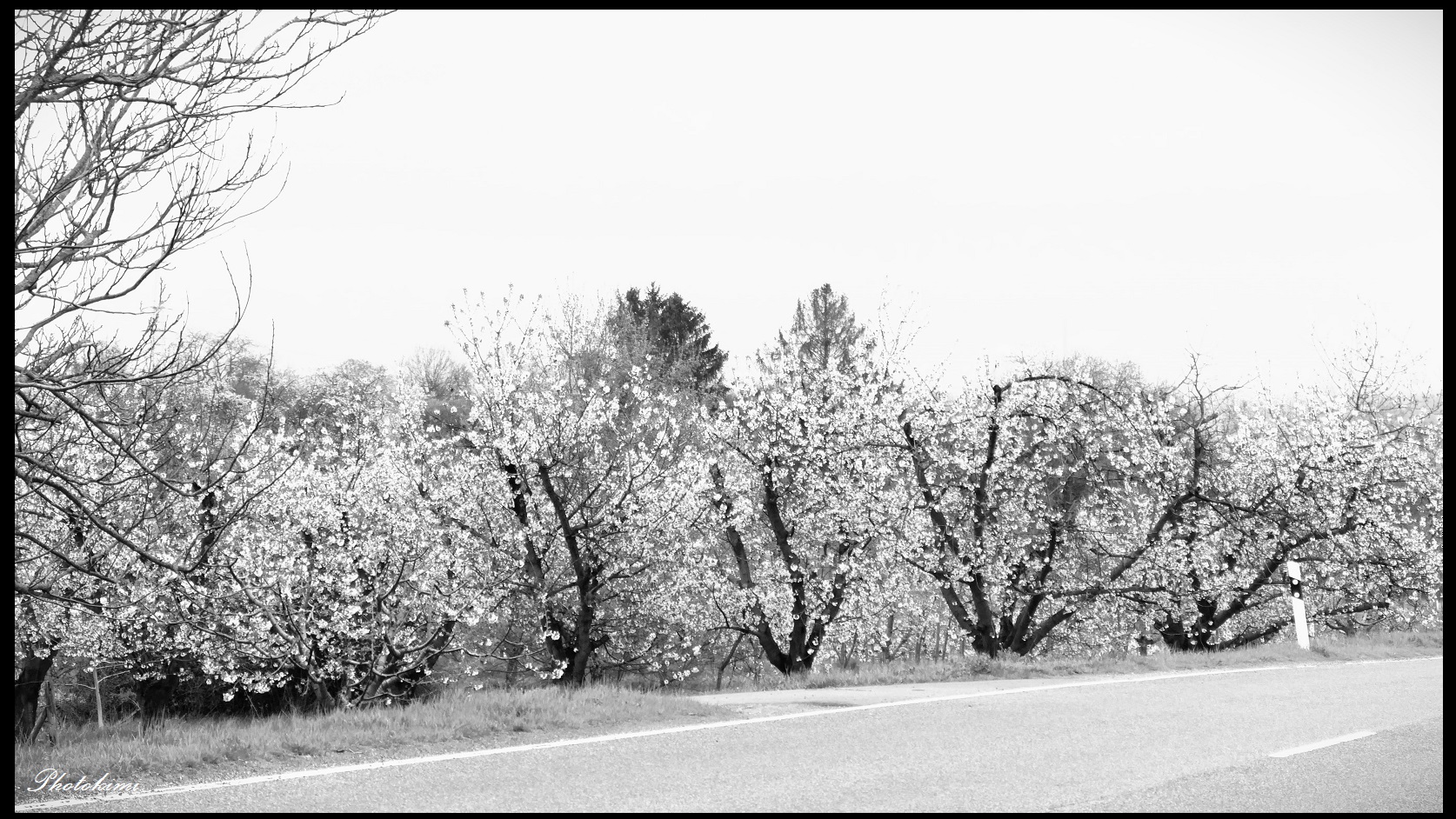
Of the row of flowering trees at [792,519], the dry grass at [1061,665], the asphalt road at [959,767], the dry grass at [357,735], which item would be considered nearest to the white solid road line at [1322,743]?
the asphalt road at [959,767]

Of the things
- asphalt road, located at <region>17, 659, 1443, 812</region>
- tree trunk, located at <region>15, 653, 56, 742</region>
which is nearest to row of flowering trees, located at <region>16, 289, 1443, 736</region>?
tree trunk, located at <region>15, 653, 56, 742</region>

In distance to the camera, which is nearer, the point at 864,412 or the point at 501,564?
the point at 501,564

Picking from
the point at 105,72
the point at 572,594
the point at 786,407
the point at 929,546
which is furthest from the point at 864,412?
the point at 105,72

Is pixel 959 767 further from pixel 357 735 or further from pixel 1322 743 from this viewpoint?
pixel 357 735

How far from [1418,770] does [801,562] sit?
1428 cm

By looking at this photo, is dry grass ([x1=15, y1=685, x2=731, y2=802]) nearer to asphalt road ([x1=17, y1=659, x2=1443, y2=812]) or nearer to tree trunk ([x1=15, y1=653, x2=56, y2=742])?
asphalt road ([x1=17, y1=659, x2=1443, y2=812])

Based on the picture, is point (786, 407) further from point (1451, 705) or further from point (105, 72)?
point (105, 72)

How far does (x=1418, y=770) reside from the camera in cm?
606

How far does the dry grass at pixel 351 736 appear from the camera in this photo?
19.5ft

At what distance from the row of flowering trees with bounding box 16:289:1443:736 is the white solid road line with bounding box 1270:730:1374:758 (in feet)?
35.9

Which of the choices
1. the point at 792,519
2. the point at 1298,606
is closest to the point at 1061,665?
the point at 1298,606

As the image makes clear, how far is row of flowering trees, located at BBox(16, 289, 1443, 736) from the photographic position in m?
16.5

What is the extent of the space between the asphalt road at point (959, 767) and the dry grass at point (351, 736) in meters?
0.58

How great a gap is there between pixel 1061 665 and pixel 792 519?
8106 mm
